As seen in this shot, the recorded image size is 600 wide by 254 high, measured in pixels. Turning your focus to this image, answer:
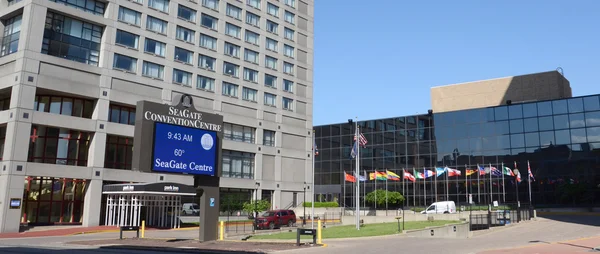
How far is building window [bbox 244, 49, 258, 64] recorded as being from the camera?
69.4 metres

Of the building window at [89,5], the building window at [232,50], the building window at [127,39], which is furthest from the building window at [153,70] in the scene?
the building window at [232,50]

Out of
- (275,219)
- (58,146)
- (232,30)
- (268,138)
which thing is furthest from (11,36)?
(268,138)

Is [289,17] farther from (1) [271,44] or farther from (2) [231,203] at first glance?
(2) [231,203]

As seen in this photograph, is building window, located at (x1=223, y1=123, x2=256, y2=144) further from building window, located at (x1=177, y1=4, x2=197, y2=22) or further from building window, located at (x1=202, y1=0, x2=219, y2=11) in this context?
building window, located at (x1=202, y1=0, x2=219, y2=11)

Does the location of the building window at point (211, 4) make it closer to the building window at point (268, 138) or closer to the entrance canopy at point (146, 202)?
the building window at point (268, 138)

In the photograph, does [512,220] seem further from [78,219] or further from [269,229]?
[78,219]

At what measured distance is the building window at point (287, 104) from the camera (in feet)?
242

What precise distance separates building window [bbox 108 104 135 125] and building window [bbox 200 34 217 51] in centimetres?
1350

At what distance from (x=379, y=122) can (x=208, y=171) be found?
55722mm

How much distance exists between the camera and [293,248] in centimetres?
2559

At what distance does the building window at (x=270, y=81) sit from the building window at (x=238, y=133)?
7.27 m

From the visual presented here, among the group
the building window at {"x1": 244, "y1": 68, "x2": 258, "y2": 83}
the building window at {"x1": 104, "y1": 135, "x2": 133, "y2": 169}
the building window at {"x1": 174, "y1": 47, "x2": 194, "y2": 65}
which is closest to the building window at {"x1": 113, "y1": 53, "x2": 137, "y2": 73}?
the building window at {"x1": 174, "y1": 47, "x2": 194, "y2": 65}

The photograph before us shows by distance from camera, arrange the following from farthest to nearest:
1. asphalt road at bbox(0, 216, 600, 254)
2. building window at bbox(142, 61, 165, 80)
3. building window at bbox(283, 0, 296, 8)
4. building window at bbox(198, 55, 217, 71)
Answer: building window at bbox(283, 0, 296, 8)
building window at bbox(198, 55, 217, 71)
building window at bbox(142, 61, 165, 80)
asphalt road at bbox(0, 216, 600, 254)

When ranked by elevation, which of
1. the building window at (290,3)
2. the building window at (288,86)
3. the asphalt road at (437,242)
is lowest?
the asphalt road at (437,242)
